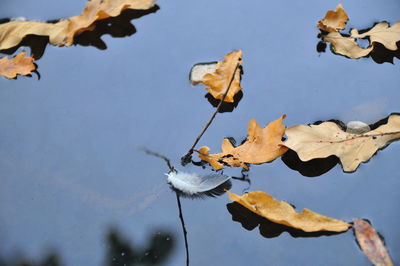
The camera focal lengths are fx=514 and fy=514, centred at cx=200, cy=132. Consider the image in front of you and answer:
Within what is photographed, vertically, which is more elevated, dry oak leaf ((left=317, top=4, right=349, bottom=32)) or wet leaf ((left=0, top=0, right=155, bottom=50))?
dry oak leaf ((left=317, top=4, right=349, bottom=32))

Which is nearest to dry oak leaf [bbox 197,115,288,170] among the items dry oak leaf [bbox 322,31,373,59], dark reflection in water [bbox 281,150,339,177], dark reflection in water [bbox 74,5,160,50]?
dark reflection in water [bbox 281,150,339,177]

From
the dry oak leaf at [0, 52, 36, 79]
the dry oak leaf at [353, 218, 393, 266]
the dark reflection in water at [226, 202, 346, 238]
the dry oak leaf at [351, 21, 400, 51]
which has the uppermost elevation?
the dry oak leaf at [351, 21, 400, 51]

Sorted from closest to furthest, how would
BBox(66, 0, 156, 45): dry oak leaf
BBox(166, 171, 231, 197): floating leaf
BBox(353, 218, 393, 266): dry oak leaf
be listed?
BBox(353, 218, 393, 266): dry oak leaf
BBox(166, 171, 231, 197): floating leaf
BBox(66, 0, 156, 45): dry oak leaf

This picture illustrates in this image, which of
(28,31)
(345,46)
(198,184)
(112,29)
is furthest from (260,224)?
(28,31)

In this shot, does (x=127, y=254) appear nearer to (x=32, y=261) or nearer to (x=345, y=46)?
(x=32, y=261)

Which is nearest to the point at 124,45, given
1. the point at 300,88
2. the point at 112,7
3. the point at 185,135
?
the point at 112,7

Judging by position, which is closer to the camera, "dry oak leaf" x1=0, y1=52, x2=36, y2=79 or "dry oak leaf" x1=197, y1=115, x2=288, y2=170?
"dry oak leaf" x1=197, y1=115, x2=288, y2=170

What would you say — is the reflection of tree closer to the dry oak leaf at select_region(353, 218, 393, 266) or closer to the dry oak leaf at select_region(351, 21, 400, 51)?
the dry oak leaf at select_region(353, 218, 393, 266)

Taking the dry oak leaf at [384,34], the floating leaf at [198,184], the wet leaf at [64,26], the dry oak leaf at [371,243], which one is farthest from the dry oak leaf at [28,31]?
the dry oak leaf at [371,243]
